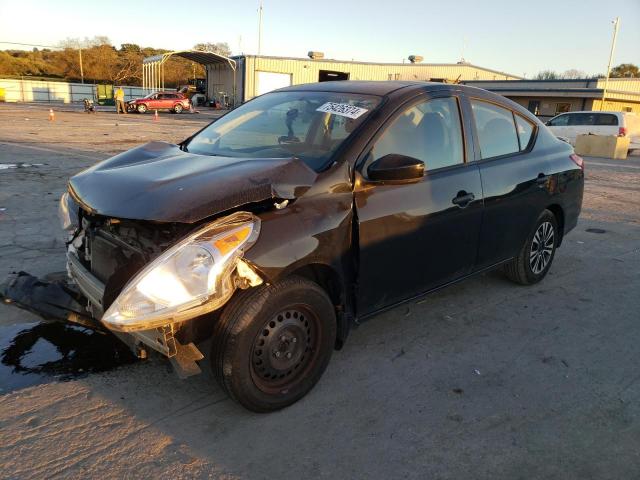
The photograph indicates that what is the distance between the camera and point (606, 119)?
20.0 metres

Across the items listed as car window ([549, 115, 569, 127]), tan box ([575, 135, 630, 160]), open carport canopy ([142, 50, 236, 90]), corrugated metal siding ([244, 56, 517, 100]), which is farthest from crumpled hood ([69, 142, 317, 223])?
open carport canopy ([142, 50, 236, 90])

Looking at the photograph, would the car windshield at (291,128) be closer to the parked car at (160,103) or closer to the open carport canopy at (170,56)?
the parked car at (160,103)

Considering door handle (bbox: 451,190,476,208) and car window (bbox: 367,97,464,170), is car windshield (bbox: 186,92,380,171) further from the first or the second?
door handle (bbox: 451,190,476,208)

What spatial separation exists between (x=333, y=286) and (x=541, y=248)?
8.99ft

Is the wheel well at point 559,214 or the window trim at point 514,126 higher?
the window trim at point 514,126

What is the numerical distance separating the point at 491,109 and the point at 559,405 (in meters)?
2.34

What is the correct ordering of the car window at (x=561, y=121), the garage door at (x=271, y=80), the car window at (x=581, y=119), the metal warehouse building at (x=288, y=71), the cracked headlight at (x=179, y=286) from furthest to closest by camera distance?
the garage door at (x=271, y=80) < the metal warehouse building at (x=288, y=71) < the car window at (x=561, y=121) < the car window at (x=581, y=119) < the cracked headlight at (x=179, y=286)

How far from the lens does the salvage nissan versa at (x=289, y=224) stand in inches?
93.6

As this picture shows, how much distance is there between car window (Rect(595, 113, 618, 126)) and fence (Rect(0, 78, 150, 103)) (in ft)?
144

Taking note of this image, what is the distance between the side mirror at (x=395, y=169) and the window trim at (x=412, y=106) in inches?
2.4

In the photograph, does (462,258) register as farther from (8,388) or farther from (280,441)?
(8,388)

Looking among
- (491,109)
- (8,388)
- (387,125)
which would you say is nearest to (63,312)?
(8,388)

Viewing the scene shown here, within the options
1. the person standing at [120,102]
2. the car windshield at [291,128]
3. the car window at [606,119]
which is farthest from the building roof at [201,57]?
the car windshield at [291,128]

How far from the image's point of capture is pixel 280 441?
2551 mm
